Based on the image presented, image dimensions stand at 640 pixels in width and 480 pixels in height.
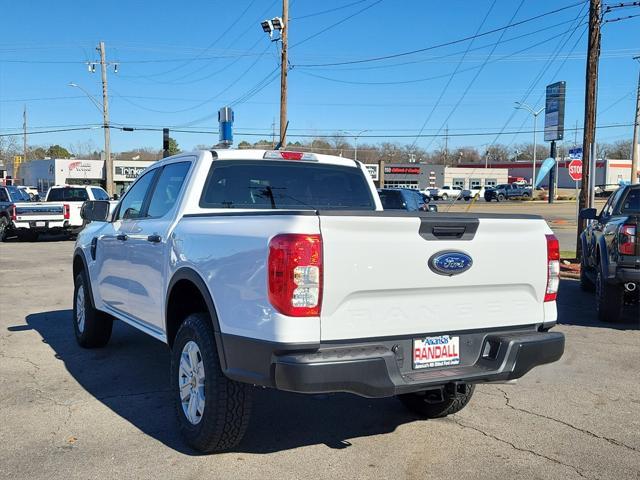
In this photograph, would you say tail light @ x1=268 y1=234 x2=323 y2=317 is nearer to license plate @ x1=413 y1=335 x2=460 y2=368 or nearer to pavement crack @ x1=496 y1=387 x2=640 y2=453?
license plate @ x1=413 y1=335 x2=460 y2=368

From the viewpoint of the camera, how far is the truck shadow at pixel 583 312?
8.62 metres

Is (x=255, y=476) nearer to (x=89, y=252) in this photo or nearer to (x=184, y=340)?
(x=184, y=340)

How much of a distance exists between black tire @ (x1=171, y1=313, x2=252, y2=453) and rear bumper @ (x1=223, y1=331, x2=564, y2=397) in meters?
0.20

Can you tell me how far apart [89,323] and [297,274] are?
4172 millimetres

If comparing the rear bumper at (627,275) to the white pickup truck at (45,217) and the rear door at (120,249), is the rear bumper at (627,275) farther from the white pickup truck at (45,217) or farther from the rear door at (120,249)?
the white pickup truck at (45,217)

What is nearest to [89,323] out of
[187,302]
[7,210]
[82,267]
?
[82,267]

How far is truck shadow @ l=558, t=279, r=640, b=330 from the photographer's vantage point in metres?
8.62

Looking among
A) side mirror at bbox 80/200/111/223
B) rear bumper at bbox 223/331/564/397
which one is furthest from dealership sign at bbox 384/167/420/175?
rear bumper at bbox 223/331/564/397

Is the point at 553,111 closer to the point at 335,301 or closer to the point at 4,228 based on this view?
the point at 4,228

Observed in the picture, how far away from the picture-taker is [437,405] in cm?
484

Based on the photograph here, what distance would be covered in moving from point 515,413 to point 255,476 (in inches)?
Answer: 87.7

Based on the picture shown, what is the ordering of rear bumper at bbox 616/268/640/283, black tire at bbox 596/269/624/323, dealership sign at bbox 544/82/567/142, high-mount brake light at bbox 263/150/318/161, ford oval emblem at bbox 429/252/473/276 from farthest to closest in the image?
1. dealership sign at bbox 544/82/567/142
2. black tire at bbox 596/269/624/323
3. rear bumper at bbox 616/268/640/283
4. high-mount brake light at bbox 263/150/318/161
5. ford oval emblem at bbox 429/252/473/276

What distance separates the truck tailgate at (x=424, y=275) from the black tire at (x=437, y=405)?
1.01 meters

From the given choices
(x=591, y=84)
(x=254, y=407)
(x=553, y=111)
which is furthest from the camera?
(x=553, y=111)
